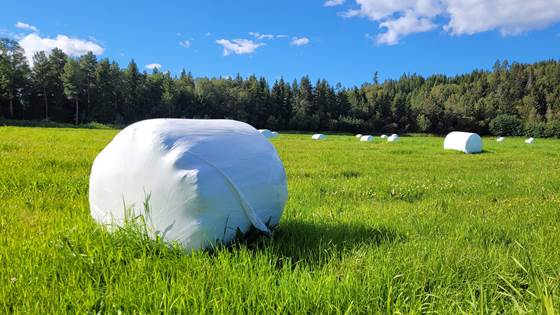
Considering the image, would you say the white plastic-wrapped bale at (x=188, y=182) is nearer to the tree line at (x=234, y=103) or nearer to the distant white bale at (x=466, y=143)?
the distant white bale at (x=466, y=143)

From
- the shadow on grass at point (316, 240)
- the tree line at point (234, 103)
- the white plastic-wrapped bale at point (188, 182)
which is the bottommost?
the shadow on grass at point (316, 240)

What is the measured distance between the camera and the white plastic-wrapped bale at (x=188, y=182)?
3.44 m

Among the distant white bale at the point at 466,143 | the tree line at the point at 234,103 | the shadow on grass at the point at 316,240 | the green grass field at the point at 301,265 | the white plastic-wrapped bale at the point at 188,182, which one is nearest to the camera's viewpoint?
the green grass field at the point at 301,265

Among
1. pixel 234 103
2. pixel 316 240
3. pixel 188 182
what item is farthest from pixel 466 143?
pixel 234 103

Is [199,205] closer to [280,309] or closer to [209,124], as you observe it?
[209,124]

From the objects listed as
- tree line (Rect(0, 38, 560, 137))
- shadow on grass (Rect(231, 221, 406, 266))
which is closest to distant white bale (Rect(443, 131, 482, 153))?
shadow on grass (Rect(231, 221, 406, 266))

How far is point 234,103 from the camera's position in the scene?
308 feet

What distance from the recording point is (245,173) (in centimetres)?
372

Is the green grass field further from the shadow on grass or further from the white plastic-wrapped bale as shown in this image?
the white plastic-wrapped bale

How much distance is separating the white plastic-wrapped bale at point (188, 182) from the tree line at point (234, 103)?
255 ft

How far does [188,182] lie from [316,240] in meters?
1.48

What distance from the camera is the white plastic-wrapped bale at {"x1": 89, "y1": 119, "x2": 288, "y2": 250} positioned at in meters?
3.44

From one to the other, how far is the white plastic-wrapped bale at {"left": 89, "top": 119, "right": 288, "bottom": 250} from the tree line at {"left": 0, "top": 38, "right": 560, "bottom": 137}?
255 ft

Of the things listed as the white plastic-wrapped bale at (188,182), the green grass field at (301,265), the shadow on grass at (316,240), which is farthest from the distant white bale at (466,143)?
the white plastic-wrapped bale at (188,182)
